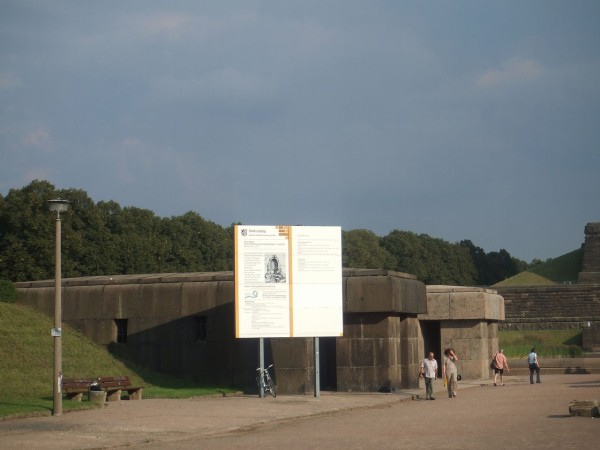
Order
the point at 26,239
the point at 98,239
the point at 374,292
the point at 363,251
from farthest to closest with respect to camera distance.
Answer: the point at 363,251, the point at 98,239, the point at 26,239, the point at 374,292

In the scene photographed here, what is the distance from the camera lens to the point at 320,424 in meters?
23.1

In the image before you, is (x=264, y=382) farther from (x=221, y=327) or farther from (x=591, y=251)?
(x=591, y=251)

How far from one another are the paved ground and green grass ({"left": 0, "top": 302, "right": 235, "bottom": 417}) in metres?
2.34

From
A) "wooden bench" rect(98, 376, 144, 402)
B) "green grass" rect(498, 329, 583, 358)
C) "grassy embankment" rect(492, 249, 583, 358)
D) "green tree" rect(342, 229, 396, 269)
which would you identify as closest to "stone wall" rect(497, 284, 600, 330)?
"green grass" rect(498, 329, 583, 358)

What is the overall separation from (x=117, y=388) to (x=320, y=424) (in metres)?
8.57

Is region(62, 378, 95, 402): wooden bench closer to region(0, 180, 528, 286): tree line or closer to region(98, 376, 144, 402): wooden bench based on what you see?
region(98, 376, 144, 402): wooden bench

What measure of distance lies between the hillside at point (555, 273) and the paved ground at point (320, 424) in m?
59.2

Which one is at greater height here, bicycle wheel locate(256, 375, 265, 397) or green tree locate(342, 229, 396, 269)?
green tree locate(342, 229, 396, 269)

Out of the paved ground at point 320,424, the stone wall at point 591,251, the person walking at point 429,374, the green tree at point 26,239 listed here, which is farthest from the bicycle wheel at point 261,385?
the stone wall at point 591,251

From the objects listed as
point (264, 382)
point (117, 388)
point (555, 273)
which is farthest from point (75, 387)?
point (555, 273)

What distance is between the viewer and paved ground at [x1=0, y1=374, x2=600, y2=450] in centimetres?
1842

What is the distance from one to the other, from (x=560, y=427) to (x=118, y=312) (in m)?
21.0

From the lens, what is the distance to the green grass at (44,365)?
96.7 feet

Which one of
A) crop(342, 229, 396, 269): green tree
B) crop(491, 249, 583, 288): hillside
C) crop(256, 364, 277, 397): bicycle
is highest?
crop(342, 229, 396, 269): green tree
